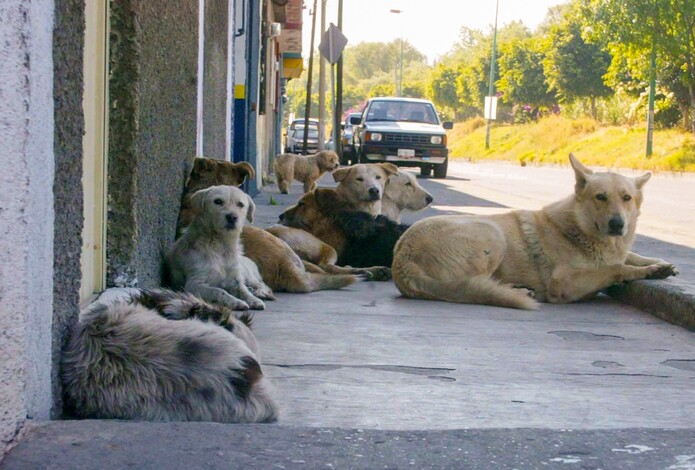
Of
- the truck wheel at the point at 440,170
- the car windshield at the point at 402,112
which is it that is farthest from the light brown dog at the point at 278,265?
the car windshield at the point at 402,112

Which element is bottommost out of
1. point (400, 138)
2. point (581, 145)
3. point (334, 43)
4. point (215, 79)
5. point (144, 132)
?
point (581, 145)

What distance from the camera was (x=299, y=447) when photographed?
8.99ft

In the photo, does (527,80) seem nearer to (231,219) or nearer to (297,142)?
(297,142)

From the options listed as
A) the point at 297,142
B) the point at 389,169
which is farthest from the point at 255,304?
the point at 297,142

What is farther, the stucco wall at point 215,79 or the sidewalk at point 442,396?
the stucco wall at point 215,79

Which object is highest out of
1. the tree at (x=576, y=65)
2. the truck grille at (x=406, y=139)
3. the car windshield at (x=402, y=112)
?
the tree at (x=576, y=65)

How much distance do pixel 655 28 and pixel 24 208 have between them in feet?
121

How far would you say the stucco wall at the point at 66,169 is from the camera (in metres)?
3.06

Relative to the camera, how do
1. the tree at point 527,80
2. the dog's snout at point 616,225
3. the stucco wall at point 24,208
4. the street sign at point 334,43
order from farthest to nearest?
the tree at point 527,80 → the street sign at point 334,43 → the dog's snout at point 616,225 → the stucco wall at point 24,208

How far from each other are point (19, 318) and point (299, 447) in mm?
832

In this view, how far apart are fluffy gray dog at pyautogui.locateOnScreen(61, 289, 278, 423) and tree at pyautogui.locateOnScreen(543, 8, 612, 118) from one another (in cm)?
5651

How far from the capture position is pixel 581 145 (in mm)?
48781

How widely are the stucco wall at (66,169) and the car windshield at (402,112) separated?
24486mm

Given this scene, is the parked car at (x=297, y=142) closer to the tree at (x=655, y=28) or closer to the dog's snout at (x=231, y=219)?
the tree at (x=655, y=28)
